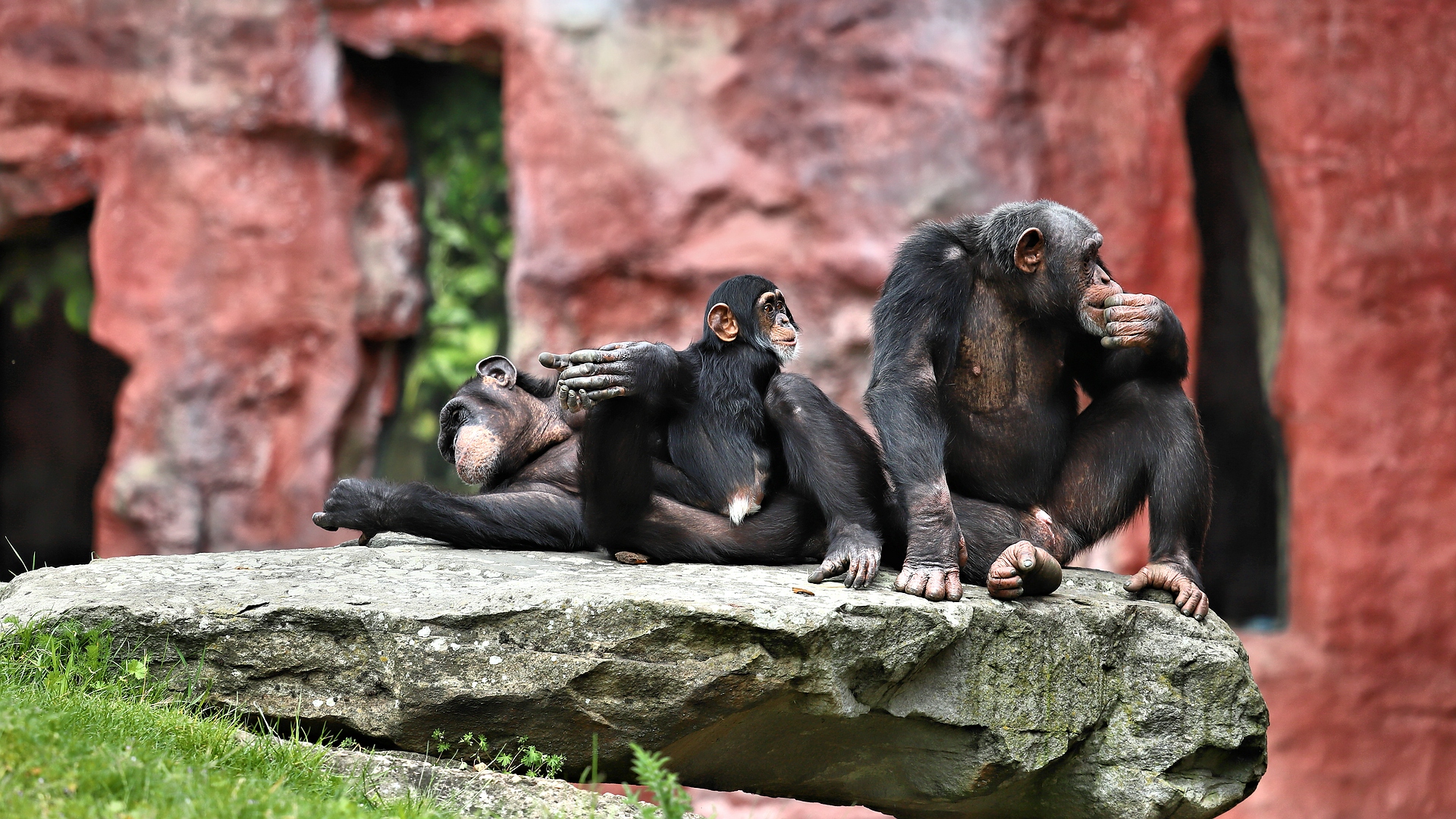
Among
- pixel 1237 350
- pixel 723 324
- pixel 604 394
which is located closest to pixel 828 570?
pixel 604 394

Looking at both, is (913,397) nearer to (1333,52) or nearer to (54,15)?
(1333,52)

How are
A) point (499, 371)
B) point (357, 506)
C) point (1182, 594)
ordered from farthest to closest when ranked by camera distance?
point (499, 371) → point (357, 506) → point (1182, 594)

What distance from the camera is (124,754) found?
3.00 meters

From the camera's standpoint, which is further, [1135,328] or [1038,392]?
[1038,392]

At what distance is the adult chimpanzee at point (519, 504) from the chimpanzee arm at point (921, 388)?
0.45 metres

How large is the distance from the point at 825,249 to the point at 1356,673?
4.01 m

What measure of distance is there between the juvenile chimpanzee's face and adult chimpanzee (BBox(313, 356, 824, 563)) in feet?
1.61

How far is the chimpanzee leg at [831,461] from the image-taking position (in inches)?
157

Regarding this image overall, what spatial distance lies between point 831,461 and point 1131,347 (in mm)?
1181

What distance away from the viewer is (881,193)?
25.4 feet

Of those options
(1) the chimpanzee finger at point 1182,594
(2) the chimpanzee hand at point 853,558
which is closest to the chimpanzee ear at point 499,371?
(2) the chimpanzee hand at point 853,558

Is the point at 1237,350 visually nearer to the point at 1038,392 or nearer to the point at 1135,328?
the point at 1038,392

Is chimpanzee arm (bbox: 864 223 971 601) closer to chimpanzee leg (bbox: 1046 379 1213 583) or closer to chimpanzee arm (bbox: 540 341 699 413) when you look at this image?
chimpanzee leg (bbox: 1046 379 1213 583)

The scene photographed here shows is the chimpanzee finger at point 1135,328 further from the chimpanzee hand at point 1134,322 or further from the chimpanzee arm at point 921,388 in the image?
the chimpanzee arm at point 921,388
